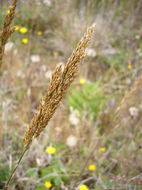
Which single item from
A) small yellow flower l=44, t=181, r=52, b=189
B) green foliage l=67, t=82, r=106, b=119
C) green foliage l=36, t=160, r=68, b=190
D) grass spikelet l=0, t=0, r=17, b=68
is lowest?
small yellow flower l=44, t=181, r=52, b=189

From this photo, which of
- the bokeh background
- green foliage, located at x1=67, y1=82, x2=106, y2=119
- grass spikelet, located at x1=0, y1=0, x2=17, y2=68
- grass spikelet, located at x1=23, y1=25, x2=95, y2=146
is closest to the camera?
grass spikelet, located at x1=23, y1=25, x2=95, y2=146

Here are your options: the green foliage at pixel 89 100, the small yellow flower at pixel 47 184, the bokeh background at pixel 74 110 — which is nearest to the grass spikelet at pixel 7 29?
the bokeh background at pixel 74 110

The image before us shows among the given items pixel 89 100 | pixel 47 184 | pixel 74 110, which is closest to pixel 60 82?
pixel 47 184

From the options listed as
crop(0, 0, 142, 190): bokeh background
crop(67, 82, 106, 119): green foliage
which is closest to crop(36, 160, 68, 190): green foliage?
crop(0, 0, 142, 190): bokeh background

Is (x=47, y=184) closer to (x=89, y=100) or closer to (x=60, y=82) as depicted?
(x=60, y=82)

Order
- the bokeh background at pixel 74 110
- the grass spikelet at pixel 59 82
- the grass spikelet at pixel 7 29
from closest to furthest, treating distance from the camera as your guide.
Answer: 1. the grass spikelet at pixel 59 82
2. the grass spikelet at pixel 7 29
3. the bokeh background at pixel 74 110

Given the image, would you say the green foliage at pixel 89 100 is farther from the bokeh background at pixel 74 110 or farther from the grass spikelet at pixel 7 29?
the grass spikelet at pixel 7 29

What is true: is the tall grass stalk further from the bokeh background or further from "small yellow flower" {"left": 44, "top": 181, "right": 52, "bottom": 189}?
"small yellow flower" {"left": 44, "top": 181, "right": 52, "bottom": 189}
